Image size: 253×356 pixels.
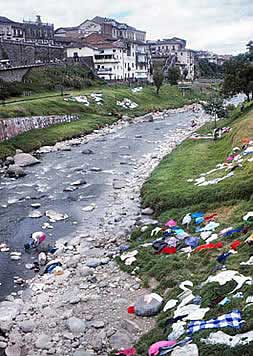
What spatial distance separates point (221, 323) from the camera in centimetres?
1023

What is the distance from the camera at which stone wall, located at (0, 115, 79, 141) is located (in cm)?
4086

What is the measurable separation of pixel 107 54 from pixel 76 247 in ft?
248

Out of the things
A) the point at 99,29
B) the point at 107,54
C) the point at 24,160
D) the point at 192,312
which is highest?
the point at 99,29

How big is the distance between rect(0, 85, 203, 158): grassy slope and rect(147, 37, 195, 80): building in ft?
122

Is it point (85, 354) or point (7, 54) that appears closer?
point (85, 354)

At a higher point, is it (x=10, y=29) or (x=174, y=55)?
(x=10, y=29)

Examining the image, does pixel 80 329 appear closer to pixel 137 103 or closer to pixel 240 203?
pixel 240 203

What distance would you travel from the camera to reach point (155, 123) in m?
58.6

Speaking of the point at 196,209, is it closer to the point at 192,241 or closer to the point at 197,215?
the point at 197,215

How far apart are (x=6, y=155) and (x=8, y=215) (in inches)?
571

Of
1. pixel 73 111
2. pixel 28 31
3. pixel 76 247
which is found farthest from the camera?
pixel 28 31

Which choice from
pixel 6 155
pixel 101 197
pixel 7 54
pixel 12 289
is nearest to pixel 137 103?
pixel 7 54

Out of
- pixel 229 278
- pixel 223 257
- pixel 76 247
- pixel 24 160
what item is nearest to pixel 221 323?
pixel 229 278

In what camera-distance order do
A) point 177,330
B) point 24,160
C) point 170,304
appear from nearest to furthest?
point 177,330, point 170,304, point 24,160
